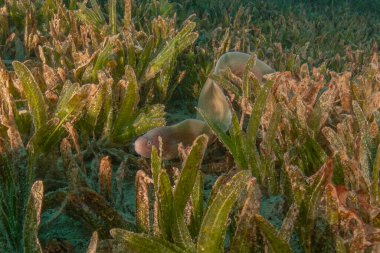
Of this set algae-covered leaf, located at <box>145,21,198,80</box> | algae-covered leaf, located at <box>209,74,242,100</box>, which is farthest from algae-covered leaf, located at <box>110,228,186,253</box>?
algae-covered leaf, located at <box>145,21,198,80</box>

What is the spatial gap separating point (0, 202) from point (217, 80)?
134cm

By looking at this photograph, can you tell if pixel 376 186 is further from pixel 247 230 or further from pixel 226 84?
pixel 226 84

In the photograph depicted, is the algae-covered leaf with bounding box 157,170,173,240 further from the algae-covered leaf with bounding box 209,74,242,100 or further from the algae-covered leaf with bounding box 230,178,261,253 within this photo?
the algae-covered leaf with bounding box 209,74,242,100

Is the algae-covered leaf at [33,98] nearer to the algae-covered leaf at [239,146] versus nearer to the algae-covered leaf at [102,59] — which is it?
the algae-covered leaf at [102,59]

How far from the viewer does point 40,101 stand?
1.91m

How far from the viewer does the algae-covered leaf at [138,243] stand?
4.00ft

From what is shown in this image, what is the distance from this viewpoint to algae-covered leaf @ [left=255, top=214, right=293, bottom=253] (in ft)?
4.15

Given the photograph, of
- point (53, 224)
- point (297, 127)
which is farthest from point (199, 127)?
point (53, 224)

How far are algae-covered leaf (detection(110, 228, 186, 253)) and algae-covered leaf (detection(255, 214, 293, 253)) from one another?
0.27 m

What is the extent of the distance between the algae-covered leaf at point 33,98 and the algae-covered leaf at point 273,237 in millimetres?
1105

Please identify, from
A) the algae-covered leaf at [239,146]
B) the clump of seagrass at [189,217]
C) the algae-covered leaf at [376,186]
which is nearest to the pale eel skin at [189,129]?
the algae-covered leaf at [239,146]

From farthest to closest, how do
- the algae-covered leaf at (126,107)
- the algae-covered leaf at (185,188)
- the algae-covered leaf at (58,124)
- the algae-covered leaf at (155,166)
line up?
the algae-covered leaf at (126,107)
the algae-covered leaf at (58,124)
the algae-covered leaf at (155,166)
the algae-covered leaf at (185,188)

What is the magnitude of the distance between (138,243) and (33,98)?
3.22 feet

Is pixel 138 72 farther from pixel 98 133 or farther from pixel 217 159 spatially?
pixel 217 159
